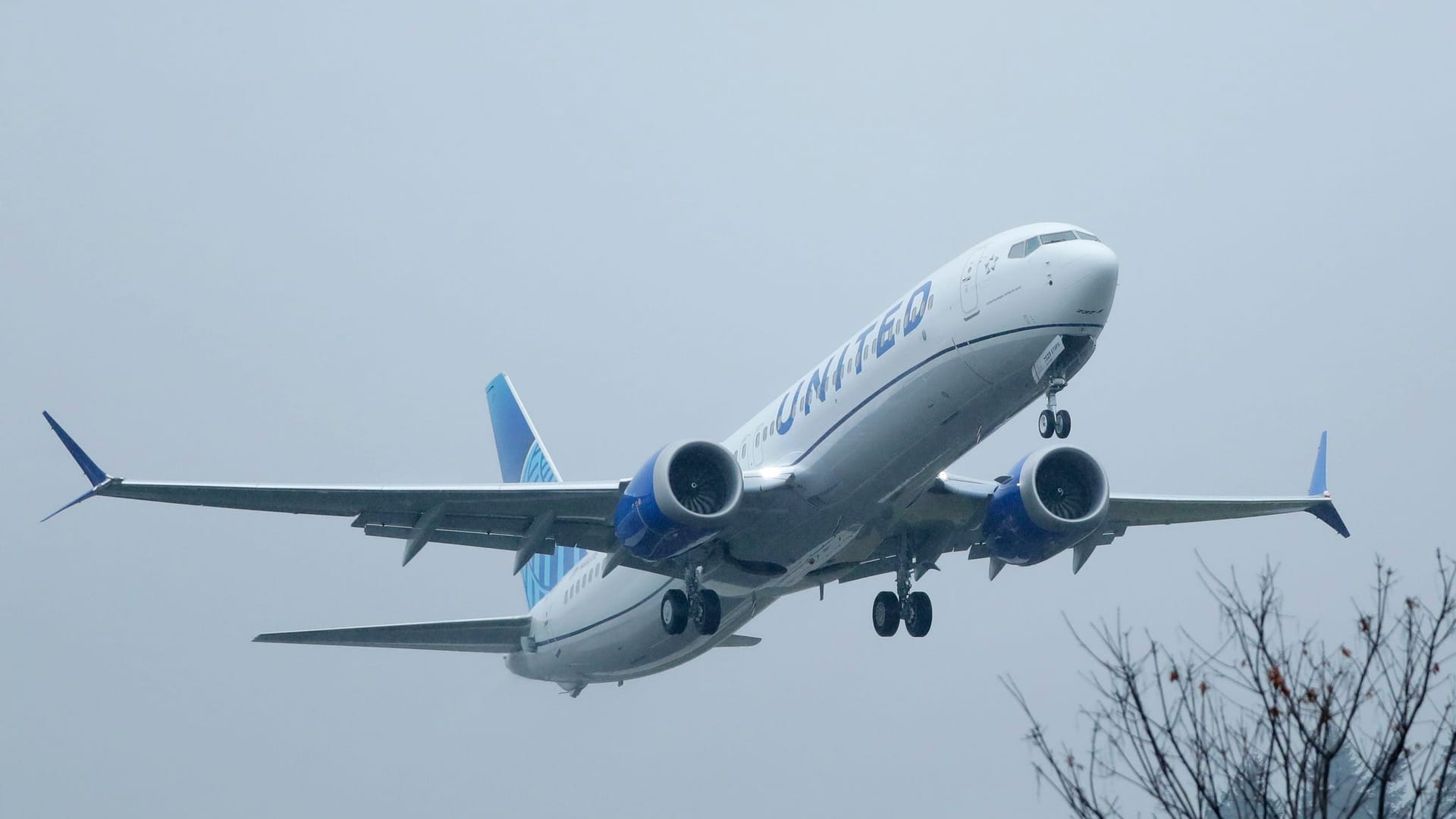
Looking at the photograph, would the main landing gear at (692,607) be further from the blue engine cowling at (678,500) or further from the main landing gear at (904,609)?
the main landing gear at (904,609)

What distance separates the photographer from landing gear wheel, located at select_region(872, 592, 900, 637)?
1110 inches

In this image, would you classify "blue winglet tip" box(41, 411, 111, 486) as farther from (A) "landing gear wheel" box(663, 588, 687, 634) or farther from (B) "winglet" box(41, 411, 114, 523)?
(A) "landing gear wheel" box(663, 588, 687, 634)

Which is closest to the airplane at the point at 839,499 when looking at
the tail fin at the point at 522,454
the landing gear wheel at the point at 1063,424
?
the landing gear wheel at the point at 1063,424

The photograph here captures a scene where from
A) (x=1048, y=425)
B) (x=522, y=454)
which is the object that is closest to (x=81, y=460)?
(x=1048, y=425)

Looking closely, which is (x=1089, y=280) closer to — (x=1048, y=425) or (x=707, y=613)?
(x=1048, y=425)

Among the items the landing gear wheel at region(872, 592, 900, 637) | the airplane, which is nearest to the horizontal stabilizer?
the airplane

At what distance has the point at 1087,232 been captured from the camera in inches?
858

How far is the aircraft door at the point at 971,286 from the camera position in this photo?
21.7 metres

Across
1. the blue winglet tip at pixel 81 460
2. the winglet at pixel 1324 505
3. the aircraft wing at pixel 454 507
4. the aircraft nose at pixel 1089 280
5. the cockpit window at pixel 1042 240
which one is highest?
the blue winglet tip at pixel 81 460

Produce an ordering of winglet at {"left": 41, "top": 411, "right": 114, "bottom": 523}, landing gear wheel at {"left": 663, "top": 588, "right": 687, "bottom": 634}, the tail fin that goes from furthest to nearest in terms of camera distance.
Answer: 1. the tail fin
2. landing gear wheel at {"left": 663, "top": 588, "right": 687, "bottom": 634}
3. winglet at {"left": 41, "top": 411, "right": 114, "bottom": 523}

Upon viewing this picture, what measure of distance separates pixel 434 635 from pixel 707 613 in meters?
7.62

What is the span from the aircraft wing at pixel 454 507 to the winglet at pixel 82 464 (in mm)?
364

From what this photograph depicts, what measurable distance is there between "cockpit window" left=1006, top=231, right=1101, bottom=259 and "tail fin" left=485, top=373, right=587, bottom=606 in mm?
15547

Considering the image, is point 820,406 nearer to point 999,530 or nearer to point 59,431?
point 999,530
